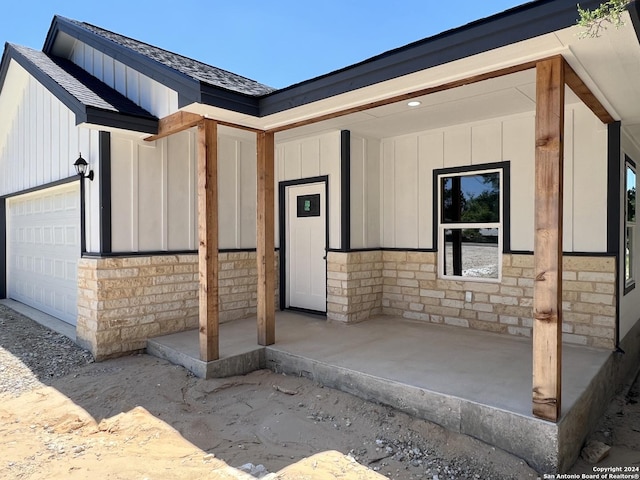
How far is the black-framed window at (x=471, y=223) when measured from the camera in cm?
533

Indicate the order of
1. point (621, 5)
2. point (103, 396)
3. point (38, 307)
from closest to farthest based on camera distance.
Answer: point (621, 5), point (103, 396), point (38, 307)

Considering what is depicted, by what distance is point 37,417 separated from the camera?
3619 mm

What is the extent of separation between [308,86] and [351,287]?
2.95 metres

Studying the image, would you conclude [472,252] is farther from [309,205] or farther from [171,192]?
[171,192]

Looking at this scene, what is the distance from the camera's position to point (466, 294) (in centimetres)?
555

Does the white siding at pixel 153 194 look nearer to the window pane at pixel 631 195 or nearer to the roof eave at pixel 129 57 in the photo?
the roof eave at pixel 129 57

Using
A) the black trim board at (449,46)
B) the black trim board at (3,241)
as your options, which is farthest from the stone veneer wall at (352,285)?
the black trim board at (3,241)

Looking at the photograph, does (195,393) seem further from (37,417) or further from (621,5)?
(621,5)

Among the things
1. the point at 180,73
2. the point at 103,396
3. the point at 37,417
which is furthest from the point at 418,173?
→ the point at 37,417

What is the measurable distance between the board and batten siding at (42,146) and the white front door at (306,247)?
9.24 feet

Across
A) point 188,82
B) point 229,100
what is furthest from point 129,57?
point 229,100

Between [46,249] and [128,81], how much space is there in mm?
3605

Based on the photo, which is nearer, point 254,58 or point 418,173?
point 418,173

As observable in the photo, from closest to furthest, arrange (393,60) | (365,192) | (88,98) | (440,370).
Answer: (393,60) → (440,370) → (88,98) → (365,192)
